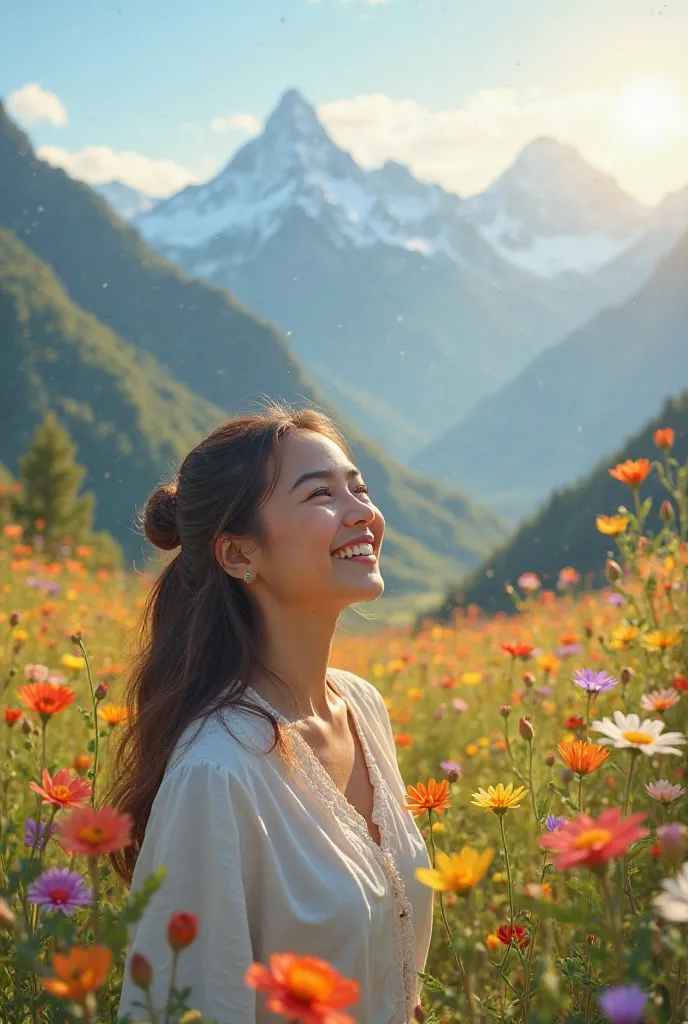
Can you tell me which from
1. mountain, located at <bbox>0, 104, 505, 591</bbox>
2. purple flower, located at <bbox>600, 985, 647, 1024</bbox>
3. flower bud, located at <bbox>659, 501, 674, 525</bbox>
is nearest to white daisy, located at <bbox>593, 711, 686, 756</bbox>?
purple flower, located at <bbox>600, 985, 647, 1024</bbox>

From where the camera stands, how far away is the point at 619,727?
137 cm

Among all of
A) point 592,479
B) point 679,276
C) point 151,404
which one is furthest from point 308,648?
point 679,276

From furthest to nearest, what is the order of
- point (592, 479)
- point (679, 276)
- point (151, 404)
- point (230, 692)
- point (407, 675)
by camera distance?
point (679, 276), point (151, 404), point (592, 479), point (407, 675), point (230, 692)

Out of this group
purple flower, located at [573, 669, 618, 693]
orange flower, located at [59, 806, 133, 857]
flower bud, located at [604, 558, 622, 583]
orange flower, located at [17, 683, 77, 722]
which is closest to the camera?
orange flower, located at [59, 806, 133, 857]

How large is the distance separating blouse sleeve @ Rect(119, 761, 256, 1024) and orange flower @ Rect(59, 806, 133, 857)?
533 millimetres

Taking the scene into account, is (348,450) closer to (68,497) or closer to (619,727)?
(619,727)

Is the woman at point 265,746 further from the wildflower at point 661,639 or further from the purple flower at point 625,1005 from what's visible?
the purple flower at point 625,1005

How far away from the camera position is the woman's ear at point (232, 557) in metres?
1.86

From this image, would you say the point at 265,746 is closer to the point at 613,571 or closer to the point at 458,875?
the point at 458,875

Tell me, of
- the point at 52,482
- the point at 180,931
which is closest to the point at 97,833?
the point at 180,931

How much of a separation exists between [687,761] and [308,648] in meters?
1.06

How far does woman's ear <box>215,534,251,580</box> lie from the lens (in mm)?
1857

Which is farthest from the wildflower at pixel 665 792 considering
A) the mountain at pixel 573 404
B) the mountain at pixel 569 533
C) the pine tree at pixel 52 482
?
the mountain at pixel 573 404

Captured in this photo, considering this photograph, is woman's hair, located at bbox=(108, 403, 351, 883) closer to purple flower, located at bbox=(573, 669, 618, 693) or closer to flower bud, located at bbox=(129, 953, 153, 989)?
purple flower, located at bbox=(573, 669, 618, 693)
